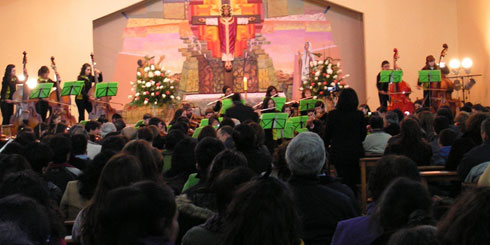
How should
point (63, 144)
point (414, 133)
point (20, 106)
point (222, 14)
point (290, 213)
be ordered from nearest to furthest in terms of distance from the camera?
point (290, 213) < point (63, 144) < point (414, 133) < point (20, 106) < point (222, 14)

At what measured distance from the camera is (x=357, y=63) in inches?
781

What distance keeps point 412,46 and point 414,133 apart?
42.9 feet

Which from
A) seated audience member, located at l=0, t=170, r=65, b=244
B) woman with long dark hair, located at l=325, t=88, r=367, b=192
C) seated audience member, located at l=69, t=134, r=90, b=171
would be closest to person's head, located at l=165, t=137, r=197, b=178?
seated audience member, located at l=69, t=134, r=90, b=171

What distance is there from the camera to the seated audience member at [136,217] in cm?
246

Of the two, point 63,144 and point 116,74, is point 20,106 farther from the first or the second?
point 63,144

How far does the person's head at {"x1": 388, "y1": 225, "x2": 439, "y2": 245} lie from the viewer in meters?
A: 2.23

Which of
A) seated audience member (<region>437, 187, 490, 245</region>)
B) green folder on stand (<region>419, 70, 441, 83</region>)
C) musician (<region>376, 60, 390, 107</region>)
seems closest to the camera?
seated audience member (<region>437, 187, 490, 245</region>)

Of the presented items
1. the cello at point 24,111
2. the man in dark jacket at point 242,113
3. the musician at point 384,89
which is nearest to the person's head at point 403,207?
the man in dark jacket at point 242,113

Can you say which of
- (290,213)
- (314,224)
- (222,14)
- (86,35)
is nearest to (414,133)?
(314,224)

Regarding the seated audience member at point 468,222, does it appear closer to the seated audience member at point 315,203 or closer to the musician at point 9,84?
the seated audience member at point 315,203

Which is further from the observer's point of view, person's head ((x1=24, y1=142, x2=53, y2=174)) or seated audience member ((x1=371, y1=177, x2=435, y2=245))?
person's head ((x1=24, y1=142, x2=53, y2=174))

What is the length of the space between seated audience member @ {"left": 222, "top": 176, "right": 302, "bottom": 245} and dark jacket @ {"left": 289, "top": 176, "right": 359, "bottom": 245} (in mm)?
1412

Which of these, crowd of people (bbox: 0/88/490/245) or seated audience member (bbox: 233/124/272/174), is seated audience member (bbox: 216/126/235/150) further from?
seated audience member (bbox: 233/124/272/174)

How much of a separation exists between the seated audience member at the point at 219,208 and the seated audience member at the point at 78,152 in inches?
133
